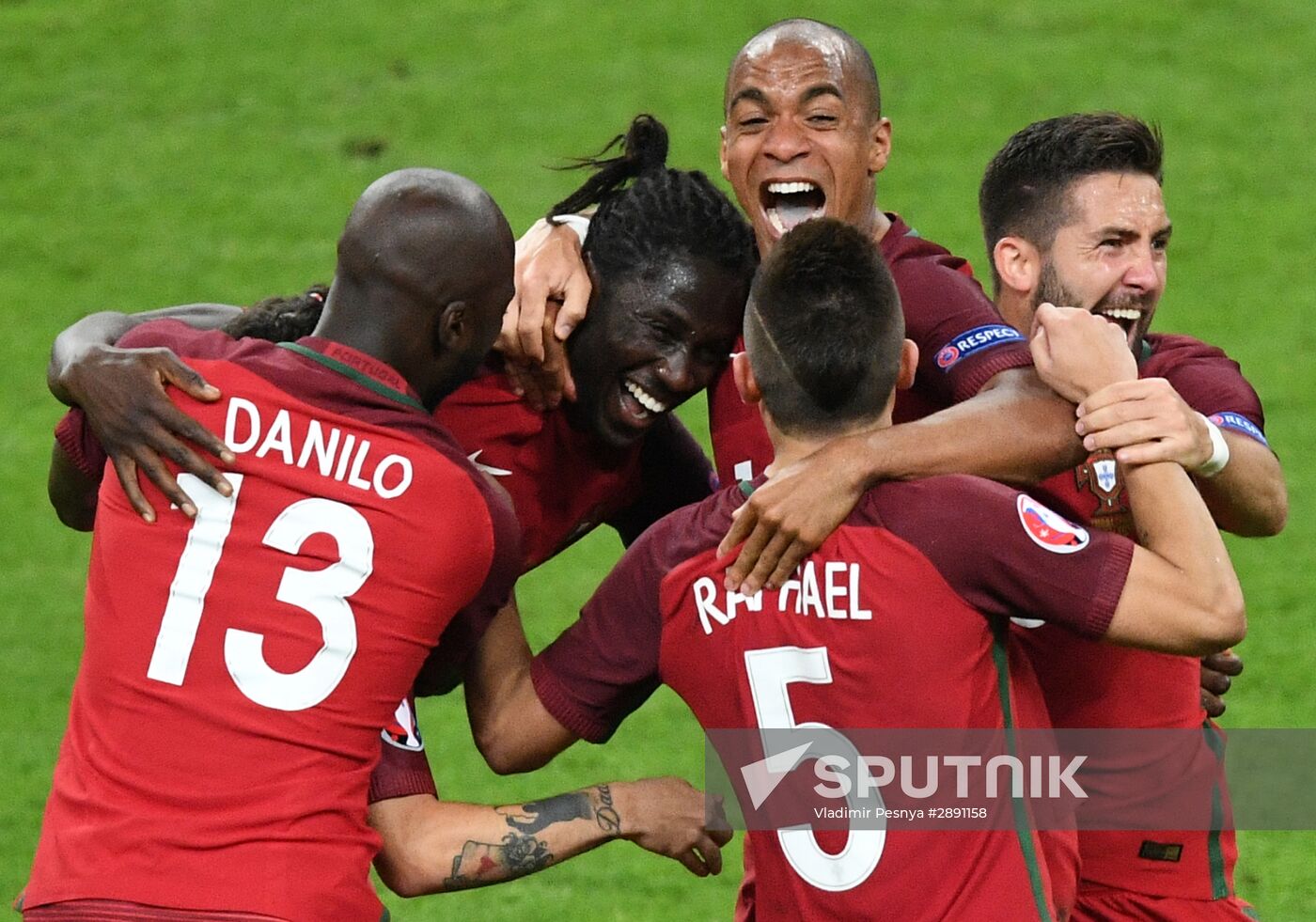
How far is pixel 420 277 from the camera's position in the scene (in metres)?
3.78

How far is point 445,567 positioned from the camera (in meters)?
Answer: 3.68

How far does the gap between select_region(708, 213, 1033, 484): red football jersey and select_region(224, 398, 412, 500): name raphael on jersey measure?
3.58ft

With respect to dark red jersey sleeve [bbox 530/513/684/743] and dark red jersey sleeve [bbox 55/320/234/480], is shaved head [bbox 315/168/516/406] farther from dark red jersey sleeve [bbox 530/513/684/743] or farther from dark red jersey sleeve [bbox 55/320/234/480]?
dark red jersey sleeve [bbox 530/513/684/743]

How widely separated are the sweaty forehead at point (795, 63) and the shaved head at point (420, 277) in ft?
3.70

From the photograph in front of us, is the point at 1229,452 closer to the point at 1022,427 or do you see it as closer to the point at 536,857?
the point at 1022,427

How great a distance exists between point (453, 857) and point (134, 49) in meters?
10.7

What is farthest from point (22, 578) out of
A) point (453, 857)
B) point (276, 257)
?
point (453, 857)

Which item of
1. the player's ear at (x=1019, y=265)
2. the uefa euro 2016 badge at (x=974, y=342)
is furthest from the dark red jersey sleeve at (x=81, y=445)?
the player's ear at (x=1019, y=265)

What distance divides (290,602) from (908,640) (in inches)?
44.2

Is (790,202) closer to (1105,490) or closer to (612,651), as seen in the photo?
(1105,490)

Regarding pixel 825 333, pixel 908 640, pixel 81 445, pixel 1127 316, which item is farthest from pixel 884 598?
pixel 81 445

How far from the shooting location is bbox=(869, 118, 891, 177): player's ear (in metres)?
4.83

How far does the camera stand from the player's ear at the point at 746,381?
142 inches

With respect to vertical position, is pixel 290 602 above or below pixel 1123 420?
below
